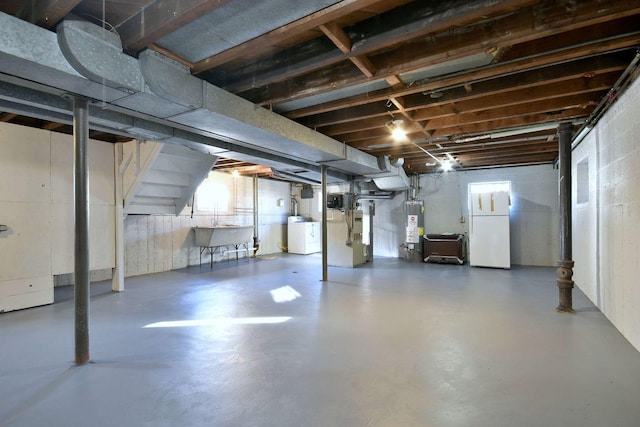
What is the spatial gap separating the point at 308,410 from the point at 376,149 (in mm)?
4375

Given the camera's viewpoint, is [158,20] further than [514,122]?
No

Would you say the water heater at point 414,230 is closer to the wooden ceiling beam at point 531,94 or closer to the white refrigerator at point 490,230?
the white refrigerator at point 490,230

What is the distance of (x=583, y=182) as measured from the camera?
4480 millimetres

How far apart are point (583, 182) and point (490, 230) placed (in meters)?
2.20

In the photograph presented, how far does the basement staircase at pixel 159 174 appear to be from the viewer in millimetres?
4504

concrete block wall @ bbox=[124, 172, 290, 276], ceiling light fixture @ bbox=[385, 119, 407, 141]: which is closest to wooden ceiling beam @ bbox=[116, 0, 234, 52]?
ceiling light fixture @ bbox=[385, 119, 407, 141]

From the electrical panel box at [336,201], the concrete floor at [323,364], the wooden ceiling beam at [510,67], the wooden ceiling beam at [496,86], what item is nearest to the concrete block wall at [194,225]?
the concrete floor at [323,364]

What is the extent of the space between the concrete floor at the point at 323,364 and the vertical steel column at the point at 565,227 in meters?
0.23

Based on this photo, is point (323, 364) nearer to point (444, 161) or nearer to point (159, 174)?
point (159, 174)

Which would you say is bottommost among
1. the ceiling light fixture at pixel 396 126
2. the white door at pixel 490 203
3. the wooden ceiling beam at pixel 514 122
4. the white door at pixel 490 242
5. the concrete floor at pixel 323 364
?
the concrete floor at pixel 323 364

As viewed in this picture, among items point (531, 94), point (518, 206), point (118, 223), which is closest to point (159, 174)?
point (118, 223)

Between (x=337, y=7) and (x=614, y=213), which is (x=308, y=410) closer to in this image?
(x=337, y=7)

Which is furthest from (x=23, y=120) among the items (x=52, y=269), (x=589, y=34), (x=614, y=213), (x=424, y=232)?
(x=424, y=232)

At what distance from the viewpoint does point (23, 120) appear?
4453 millimetres
